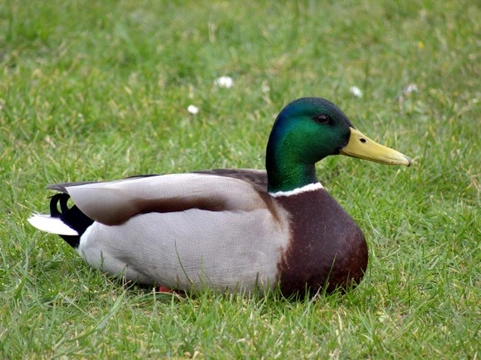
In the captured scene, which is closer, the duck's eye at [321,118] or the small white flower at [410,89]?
the duck's eye at [321,118]

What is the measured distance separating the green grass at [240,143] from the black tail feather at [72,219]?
0.37ft

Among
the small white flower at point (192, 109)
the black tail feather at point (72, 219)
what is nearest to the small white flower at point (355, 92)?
the small white flower at point (192, 109)

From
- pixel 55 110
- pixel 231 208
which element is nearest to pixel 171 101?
pixel 55 110

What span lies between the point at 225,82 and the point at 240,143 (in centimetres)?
101

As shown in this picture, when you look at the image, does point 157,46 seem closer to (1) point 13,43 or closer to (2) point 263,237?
(1) point 13,43

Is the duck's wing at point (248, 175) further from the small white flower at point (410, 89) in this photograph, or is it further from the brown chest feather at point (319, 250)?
the small white flower at point (410, 89)

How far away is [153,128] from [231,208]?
1988mm

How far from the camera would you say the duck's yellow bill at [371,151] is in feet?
12.8

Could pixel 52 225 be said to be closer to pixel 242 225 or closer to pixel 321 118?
pixel 242 225

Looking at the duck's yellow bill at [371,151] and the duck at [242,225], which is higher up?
the duck's yellow bill at [371,151]

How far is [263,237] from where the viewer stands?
3.62 meters

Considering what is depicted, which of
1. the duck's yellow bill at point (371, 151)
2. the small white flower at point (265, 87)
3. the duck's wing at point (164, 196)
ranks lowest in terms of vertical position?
the small white flower at point (265, 87)

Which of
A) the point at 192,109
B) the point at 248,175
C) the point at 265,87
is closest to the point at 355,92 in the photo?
the point at 265,87

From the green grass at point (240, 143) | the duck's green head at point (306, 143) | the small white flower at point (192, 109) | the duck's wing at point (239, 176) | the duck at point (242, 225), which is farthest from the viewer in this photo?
the small white flower at point (192, 109)
